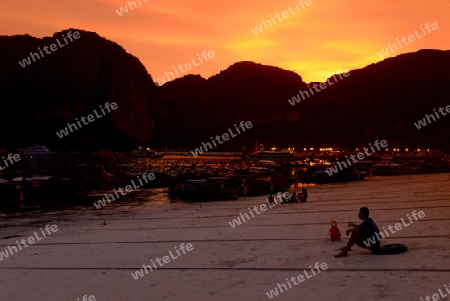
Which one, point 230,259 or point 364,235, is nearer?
point 364,235

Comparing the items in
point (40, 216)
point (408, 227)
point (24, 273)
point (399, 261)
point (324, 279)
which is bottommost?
point (408, 227)

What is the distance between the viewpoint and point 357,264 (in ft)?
31.9

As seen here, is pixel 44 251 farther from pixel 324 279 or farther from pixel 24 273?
pixel 324 279

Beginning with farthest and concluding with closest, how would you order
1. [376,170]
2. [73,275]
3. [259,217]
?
[376,170]
[259,217]
[73,275]

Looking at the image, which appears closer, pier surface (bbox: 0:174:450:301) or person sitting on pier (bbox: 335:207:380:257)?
pier surface (bbox: 0:174:450:301)

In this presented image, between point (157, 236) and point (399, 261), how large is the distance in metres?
8.71

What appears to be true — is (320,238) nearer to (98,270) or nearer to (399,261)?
(399,261)

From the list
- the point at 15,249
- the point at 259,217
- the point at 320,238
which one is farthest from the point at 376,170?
the point at 15,249

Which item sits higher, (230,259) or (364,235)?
(230,259)

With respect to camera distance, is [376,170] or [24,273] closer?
[24,273]

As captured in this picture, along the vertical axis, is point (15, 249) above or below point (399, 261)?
above

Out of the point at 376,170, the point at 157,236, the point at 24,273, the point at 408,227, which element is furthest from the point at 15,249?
the point at 376,170

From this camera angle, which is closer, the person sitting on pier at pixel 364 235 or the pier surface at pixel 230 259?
the pier surface at pixel 230 259

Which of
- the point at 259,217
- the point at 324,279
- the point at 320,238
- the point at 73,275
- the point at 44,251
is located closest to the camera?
the point at 324,279
